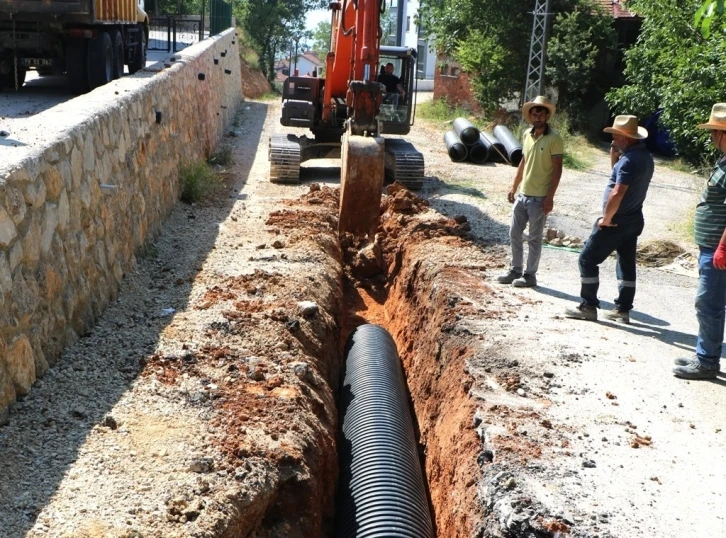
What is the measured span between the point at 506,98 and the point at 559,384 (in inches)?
742

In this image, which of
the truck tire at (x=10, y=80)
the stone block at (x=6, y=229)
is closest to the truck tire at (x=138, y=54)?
the truck tire at (x=10, y=80)

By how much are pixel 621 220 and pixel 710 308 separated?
1272mm

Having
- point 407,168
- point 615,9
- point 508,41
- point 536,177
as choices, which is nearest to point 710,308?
point 536,177

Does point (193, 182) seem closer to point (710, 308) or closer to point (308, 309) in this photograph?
point (308, 309)

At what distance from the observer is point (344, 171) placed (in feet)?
29.8

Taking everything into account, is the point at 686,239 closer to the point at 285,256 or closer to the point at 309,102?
the point at 285,256

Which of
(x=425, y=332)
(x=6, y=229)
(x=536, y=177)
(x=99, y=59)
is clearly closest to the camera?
(x=6, y=229)

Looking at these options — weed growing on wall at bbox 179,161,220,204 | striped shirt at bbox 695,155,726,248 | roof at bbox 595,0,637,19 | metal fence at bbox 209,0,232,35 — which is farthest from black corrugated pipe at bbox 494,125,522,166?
metal fence at bbox 209,0,232,35

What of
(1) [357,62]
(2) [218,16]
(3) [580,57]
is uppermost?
(2) [218,16]

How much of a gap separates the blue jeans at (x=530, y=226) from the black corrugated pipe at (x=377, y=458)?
1.82 metres

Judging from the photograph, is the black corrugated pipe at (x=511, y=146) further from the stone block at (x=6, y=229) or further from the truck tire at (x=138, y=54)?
the stone block at (x=6, y=229)

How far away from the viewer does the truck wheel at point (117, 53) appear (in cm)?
1373

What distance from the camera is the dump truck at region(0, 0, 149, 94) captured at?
1182 centimetres

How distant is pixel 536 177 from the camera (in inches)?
295
